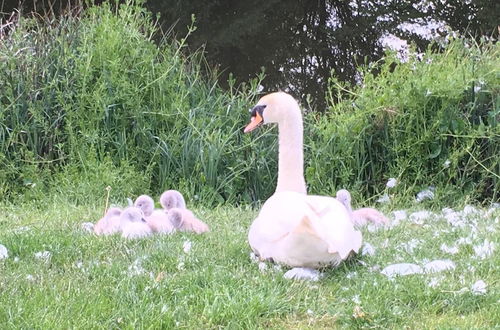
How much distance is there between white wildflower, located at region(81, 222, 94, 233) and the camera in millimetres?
3668

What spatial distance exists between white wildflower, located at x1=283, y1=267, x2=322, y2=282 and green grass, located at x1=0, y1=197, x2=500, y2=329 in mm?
39

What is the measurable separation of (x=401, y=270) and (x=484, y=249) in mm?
617

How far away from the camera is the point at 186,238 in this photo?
3.44 metres

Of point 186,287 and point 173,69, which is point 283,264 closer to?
point 186,287

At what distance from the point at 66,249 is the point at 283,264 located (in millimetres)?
1108

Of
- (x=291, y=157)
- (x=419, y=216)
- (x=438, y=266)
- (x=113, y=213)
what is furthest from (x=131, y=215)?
(x=419, y=216)

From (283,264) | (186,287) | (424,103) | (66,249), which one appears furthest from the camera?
(424,103)

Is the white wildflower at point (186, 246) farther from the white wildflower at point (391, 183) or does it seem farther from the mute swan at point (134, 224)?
the white wildflower at point (391, 183)

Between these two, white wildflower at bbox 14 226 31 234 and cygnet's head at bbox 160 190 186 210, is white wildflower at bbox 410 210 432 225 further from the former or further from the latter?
white wildflower at bbox 14 226 31 234

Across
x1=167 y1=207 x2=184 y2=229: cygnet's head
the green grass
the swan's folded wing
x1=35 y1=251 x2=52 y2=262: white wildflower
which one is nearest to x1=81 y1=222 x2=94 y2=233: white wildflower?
the green grass

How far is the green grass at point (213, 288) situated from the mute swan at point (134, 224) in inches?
2.9

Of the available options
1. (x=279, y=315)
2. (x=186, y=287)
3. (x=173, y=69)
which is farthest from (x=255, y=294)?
(x=173, y=69)

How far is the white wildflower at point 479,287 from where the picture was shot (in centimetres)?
249

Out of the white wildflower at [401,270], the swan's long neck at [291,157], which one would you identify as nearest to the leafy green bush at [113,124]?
the swan's long neck at [291,157]
